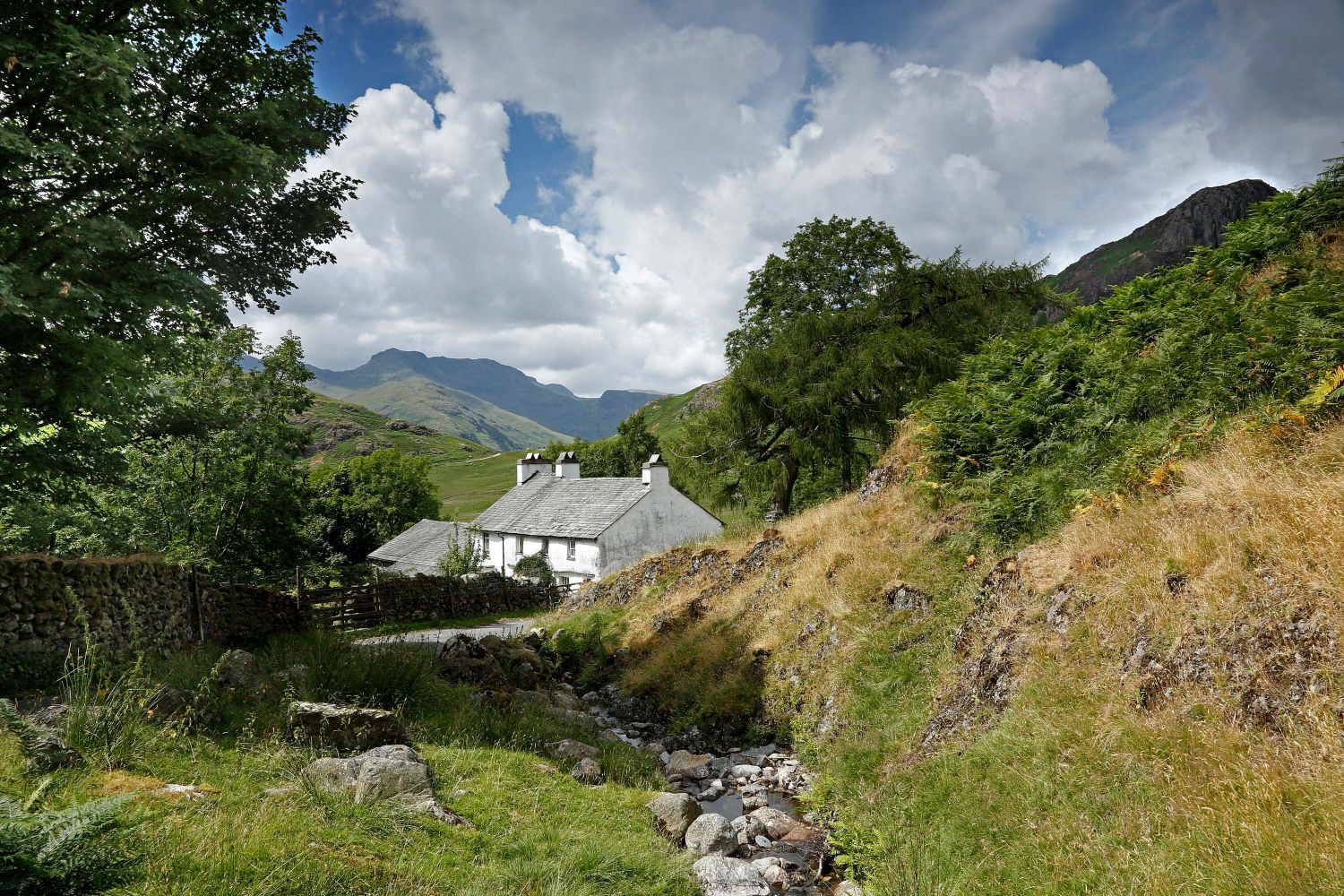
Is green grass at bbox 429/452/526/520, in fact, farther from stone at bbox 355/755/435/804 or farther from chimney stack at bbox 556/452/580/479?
stone at bbox 355/755/435/804

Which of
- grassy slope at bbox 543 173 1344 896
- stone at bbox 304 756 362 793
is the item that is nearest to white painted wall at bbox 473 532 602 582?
grassy slope at bbox 543 173 1344 896

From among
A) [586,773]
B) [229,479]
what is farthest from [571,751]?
[229,479]

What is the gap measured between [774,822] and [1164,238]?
162037 mm

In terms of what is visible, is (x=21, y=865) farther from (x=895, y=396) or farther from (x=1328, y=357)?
(x=895, y=396)

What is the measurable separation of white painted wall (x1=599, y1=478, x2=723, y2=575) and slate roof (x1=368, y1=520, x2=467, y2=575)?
13263mm

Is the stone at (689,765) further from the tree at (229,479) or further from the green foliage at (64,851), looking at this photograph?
the tree at (229,479)

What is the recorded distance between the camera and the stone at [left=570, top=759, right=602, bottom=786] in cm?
934

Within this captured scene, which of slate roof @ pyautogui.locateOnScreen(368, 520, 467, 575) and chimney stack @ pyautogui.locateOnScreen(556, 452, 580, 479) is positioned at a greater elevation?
chimney stack @ pyautogui.locateOnScreen(556, 452, 580, 479)

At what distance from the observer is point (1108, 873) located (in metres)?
4.98

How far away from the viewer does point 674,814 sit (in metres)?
8.36

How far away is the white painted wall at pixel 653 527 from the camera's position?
114 ft

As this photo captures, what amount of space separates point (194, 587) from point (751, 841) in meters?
12.2

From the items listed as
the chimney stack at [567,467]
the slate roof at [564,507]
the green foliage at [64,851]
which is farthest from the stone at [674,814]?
the chimney stack at [567,467]

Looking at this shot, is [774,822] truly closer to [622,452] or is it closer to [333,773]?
[333,773]
